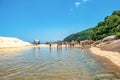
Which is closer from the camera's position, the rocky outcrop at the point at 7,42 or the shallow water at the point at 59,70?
the shallow water at the point at 59,70

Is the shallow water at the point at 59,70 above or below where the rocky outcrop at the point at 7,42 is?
below

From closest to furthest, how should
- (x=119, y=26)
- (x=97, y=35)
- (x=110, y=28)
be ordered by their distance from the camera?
(x=119, y=26)
(x=110, y=28)
(x=97, y=35)

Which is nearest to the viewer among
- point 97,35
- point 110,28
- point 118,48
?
point 118,48

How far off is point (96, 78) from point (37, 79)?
3345 mm

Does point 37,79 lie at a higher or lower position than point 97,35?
lower

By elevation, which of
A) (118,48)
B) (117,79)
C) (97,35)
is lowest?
(117,79)

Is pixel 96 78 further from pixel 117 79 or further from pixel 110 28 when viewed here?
pixel 110 28

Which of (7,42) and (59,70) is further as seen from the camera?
(7,42)

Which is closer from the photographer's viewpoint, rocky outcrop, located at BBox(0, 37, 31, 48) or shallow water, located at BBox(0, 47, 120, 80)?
shallow water, located at BBox(0, 47, 120, 80)

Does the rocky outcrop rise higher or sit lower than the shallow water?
higher

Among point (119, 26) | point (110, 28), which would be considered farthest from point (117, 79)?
point (110, 28)

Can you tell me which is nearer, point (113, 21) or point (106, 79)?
point (106, 79)

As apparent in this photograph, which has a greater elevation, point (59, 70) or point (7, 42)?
point (7, 42)

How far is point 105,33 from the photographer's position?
235 ft
